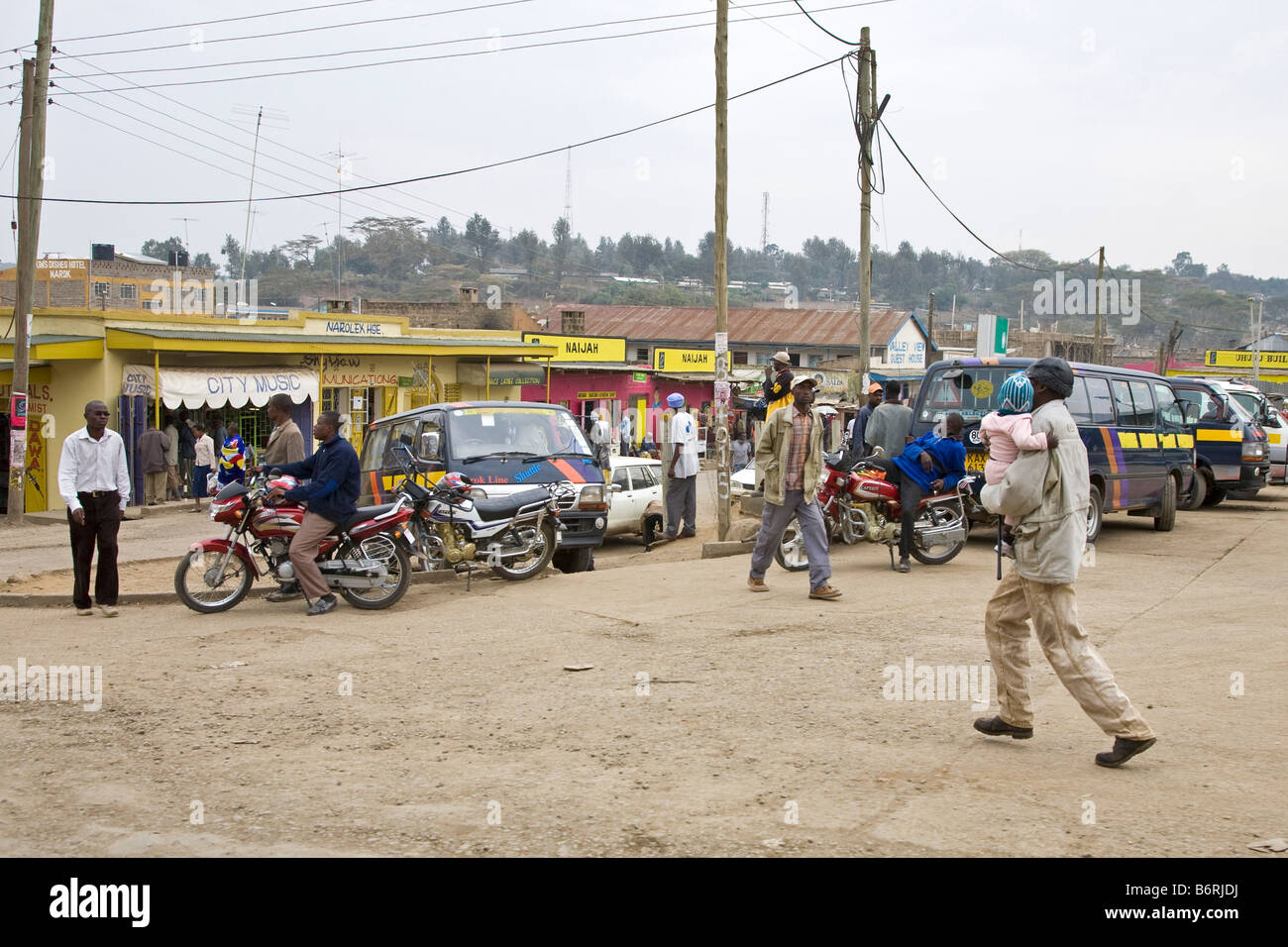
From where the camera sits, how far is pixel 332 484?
10.2 meters

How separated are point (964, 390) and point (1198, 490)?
9.20m

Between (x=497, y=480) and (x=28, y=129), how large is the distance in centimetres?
1365

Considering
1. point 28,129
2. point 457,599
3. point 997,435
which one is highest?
point 28,129

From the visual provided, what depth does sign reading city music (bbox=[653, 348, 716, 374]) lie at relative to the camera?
43.1m

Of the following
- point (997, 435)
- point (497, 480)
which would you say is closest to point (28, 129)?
point (497, 480)

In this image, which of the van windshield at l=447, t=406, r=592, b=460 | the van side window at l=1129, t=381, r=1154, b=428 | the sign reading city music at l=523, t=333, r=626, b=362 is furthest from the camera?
the sign reading city music at l=523, t=333, r=626, b=362

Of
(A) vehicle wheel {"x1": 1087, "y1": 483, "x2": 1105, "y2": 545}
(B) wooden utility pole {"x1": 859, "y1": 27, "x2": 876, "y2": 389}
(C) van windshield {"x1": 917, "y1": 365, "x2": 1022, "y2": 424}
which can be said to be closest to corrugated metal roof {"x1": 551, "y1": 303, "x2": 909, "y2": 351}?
(B) wooden utility pole {"x1": 859, "y1": 27, "x2": 876, "y2": 389}

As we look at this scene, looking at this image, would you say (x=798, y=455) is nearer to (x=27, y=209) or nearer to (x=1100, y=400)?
(x=1100, y=400)

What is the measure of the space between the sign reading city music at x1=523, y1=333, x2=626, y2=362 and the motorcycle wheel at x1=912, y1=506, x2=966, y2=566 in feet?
82.3

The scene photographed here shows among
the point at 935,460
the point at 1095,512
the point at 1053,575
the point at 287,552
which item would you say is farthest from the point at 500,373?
the point at 1053,575

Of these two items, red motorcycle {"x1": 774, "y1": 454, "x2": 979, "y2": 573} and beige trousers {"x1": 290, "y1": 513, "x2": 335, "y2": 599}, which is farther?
red motorcycle {"x1": 774, "y1": 454, "x2": 979, "y2": 573}

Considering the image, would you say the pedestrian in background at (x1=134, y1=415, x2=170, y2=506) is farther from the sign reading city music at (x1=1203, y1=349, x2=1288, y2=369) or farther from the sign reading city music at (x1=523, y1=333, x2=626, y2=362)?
the sign reading city music at (x1=1203, y1=349, x2=1288, y2=369)

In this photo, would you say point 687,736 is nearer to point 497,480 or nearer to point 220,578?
point 220,578

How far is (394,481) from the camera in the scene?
14.1 metres
